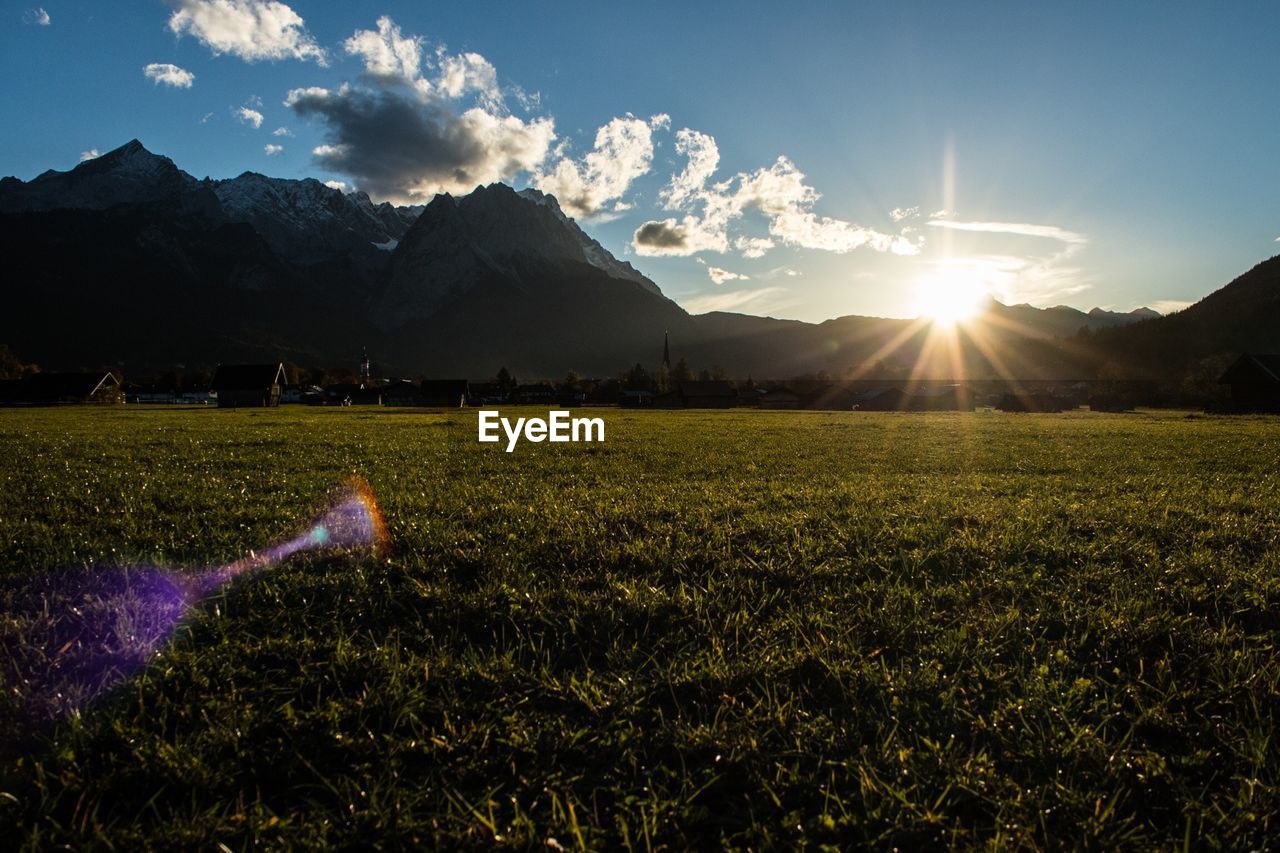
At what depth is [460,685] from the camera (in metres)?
3.09

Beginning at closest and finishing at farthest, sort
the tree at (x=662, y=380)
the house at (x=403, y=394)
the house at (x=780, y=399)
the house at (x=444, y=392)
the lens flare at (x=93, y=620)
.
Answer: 1. the lens flare at (x=93, y=620)
2. the house at (x=444, y=392)
3. the house at (x=780, y=399)
4. the house at (x=403, y=394)
5. the tree at (x=662, y=380)

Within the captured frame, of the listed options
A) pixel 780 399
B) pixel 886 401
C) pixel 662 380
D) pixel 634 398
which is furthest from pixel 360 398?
pixel 886 401

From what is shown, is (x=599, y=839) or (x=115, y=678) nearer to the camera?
(x=599, y=839)

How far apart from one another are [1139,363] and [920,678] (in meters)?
182

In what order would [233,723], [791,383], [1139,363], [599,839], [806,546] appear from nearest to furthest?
[599,839] < [233,723] < [806,546] < [1139,363] < [791,383]

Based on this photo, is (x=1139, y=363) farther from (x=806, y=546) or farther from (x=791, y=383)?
(x=806, y=546)

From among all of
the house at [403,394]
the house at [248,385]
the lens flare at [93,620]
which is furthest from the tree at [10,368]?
the lens flare at [93,620]

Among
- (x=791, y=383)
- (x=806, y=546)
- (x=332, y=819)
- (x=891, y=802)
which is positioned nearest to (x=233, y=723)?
(x=332, y=819)

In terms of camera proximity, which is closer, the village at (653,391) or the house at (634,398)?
the village at (653,391)

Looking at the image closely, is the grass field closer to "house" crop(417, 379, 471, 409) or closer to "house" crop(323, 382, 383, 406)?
"house" crop(417, 379, 471, 409)

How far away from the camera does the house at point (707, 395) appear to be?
410ft

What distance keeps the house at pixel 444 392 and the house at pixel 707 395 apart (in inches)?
1838

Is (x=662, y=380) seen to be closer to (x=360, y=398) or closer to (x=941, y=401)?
(x=941, y=401)

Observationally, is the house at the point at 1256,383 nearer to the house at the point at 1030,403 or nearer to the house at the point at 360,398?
the house at the point at 1030,403
